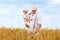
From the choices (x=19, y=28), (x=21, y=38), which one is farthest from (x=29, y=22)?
(x=19, y=28)

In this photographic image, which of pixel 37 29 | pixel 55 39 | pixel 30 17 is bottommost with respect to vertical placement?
pixel 55 39

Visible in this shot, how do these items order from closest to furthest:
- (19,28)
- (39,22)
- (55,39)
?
(39,22), (55,39), (19,28)

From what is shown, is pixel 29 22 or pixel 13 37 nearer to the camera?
pixel 29 22

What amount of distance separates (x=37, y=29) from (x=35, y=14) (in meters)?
0.28

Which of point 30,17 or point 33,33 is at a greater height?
point 30,17

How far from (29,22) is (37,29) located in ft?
0.66

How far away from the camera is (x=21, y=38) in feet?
13.6

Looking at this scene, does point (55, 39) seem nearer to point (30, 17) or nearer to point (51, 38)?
point (51, 38)

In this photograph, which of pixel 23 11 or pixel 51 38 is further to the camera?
pixel 51 38

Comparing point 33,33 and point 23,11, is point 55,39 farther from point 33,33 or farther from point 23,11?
point 23,11

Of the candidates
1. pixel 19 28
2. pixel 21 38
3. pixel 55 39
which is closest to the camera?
pixel 21 38

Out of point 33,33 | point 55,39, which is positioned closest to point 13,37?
point 33,33

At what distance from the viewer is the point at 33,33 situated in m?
3.82

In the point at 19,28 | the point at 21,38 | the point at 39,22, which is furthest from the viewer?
the point at 19,28
